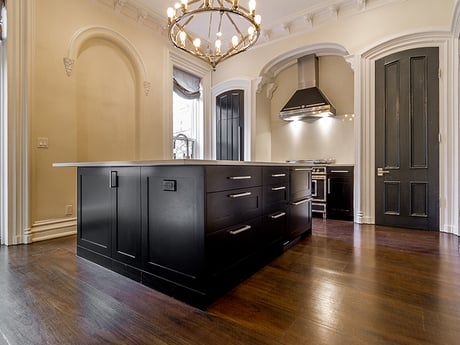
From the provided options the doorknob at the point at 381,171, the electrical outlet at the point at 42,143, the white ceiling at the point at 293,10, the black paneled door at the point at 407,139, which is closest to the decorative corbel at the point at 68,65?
the electrical outlet at the point at 42,143

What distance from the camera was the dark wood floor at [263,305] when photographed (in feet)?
4.25

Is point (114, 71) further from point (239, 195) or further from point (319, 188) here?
point (319, 188)

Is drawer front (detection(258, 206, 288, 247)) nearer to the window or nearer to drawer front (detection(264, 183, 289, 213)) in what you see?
drawer front (detection(264, 183, 289, 213))

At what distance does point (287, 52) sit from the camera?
16.1 feet

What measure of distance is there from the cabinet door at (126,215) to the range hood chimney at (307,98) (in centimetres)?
386

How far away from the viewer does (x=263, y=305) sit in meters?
1.58

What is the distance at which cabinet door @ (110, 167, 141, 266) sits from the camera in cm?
192

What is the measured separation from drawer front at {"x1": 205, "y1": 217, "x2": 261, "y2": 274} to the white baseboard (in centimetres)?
256

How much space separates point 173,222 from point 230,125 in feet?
14.1

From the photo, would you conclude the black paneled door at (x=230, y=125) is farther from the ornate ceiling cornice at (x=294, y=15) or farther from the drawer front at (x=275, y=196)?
the drawer front at (x=275, y=196)

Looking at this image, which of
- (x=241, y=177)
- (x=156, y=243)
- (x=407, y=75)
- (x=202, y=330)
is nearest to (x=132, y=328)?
(x=202, y=330)

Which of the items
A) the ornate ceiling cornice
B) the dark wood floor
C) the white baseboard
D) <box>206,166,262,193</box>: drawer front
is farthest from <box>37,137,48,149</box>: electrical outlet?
<box>206,166,262,193</box>: drawer front

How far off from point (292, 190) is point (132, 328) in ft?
6.51

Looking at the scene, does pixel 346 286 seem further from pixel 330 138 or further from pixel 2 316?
pixel 330 138
